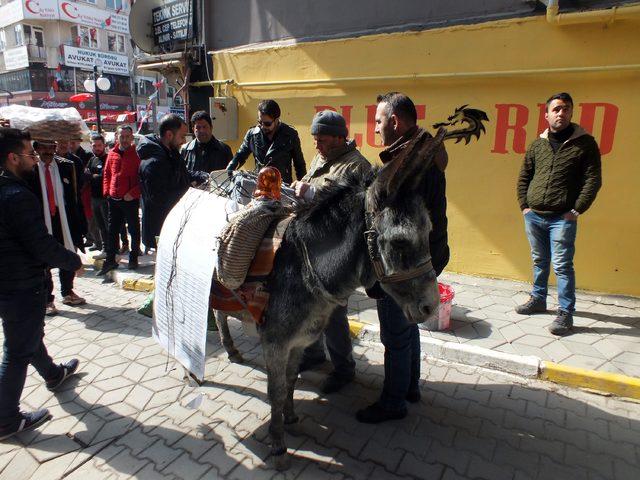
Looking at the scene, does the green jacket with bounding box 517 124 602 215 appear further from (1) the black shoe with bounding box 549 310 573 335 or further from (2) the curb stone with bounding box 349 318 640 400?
(2) the curb stone with bounding box 349 318 640 400

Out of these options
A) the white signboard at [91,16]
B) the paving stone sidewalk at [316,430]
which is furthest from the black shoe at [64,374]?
the white signboard at [91,16]

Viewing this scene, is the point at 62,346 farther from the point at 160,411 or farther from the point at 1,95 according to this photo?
the point at 1,95

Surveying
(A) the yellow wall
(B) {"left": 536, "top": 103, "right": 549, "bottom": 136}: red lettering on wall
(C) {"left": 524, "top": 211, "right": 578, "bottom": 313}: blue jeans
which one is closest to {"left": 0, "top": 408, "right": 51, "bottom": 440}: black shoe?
(C) {"left": 524, "top": 211, "right": 578, "bottom": 313}: blue jeans

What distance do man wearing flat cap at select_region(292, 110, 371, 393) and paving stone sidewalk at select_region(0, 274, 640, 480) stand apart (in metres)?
0.13

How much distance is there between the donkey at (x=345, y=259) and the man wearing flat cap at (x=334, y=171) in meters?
0.43

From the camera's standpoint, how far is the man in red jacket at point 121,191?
5785mm

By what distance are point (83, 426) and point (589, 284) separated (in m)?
5.25

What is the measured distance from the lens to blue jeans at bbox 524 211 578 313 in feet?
12.5

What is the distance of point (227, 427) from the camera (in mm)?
2803

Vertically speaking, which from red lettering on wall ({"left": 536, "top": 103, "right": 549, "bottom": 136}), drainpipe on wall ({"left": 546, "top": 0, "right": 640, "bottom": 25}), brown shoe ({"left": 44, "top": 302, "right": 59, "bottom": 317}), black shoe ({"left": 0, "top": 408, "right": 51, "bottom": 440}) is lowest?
brown shoe ({"left": 44, "top": 302, "right": 59, "bottom": 317})

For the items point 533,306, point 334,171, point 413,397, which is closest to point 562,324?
point 533,306

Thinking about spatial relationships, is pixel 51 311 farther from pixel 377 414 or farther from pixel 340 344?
pixel 377 414

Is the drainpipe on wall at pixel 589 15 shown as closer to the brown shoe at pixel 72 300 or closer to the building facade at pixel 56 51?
the brown shoe at pixel 72 300

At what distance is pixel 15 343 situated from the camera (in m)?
2.62
